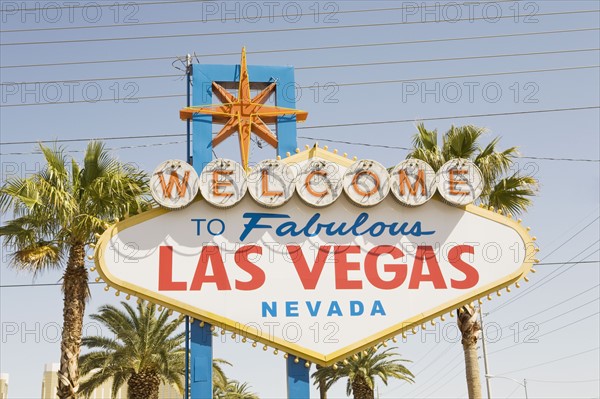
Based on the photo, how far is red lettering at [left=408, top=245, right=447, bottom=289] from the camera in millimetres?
17172

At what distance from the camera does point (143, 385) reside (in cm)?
2922

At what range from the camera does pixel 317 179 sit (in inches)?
691

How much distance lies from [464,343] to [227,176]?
9458 millimetres

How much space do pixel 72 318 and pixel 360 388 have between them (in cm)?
2092

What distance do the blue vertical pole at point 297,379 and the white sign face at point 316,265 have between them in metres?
0.31

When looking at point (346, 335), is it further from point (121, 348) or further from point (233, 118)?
point (121, 348)

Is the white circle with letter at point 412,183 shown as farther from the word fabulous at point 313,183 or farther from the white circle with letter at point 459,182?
the white circle with letter at point 459,182

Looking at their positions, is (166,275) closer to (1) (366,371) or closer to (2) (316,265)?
(2) (316,265)

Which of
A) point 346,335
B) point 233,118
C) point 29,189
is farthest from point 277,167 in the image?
point 29,189

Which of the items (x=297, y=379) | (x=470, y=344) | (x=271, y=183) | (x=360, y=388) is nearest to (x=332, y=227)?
(x=271, y=183)

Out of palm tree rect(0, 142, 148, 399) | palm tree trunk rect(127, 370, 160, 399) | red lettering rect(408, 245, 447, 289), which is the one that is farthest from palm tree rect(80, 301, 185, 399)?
red lettering rect(408, 245, 447, 289)

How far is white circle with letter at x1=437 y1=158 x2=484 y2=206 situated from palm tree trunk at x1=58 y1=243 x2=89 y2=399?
376 inches

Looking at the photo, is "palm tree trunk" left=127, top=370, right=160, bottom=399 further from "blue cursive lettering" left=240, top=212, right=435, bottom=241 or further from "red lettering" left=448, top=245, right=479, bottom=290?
"red lettering" left=448, top=245, right=479, bottom=290

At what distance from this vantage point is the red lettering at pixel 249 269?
16641mm
